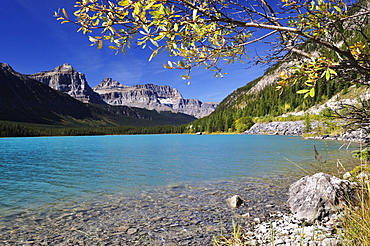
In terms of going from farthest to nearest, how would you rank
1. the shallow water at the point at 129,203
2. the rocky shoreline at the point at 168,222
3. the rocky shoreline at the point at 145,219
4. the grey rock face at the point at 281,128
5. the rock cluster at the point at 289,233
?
the grey rock face at the point at 281,128 → the shallow water at the point at 129,203 → the rocky shoreline at the point at 145,219 → the rocky shoreline at the point at 168,222 → the rock cluster at the point at 289,233

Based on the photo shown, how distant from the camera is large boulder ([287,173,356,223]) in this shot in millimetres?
7797

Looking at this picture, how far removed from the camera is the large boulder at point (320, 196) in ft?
25.6

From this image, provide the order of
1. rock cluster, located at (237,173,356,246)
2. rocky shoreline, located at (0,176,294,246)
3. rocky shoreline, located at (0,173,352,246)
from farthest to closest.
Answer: rocky shoreline, located at (0,176,294,246) < rocky shoreline, located at (0,173,352,246) < rock cluster, located at (237,173,356,246)

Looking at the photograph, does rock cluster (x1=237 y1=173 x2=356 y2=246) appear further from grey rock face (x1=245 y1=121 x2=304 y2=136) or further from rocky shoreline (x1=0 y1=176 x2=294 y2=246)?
grey rock face (x1=245 y1=121 x2=304 y2=136)

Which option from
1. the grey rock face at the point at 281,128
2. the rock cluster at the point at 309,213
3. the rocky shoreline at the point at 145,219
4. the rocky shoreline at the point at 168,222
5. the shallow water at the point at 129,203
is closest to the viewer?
the rock cluster at the point at 309,213

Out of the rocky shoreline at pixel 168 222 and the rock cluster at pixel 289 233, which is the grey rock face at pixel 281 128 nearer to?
the rocky shoreline at pixel 168 222

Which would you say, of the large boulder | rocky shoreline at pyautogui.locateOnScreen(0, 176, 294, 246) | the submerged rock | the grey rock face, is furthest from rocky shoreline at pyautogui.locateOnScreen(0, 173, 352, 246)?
the grey rock face

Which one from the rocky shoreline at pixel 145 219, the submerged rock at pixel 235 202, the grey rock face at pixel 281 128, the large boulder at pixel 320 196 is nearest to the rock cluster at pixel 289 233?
the large boulder at pixel 320 196

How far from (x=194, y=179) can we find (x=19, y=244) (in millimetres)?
11022

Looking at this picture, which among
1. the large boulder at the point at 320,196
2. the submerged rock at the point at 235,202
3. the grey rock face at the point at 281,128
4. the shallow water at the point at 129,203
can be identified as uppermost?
the grey rock face at the point at 281,128

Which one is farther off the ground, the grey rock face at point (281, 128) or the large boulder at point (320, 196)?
the grey rock face at point (281, 128)

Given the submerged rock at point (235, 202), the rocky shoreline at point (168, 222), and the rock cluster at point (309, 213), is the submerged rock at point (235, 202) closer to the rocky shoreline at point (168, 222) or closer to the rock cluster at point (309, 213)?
the rocky shoreline at point (168, 222)

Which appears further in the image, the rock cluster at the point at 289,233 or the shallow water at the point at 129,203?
the shallow water at the point at 129,203

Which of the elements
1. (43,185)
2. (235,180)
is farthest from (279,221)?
(43,185)
